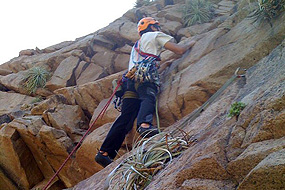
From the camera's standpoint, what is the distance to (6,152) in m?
6.95

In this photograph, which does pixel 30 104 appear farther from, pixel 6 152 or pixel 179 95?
pixel 179 95

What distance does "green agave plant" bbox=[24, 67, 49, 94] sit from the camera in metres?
9.28

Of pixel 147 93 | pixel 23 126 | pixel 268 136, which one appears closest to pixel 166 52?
pixel 147 93

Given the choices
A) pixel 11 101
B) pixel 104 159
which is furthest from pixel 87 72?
pixel 104 159

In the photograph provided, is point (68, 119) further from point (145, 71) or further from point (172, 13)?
point (172, 13)

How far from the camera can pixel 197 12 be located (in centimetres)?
908

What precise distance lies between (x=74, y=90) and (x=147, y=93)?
9.98 ft

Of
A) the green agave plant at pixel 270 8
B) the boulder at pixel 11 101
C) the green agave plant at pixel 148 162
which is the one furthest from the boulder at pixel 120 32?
the green agave plant at pixel 148 162

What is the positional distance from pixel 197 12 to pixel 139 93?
4552mm

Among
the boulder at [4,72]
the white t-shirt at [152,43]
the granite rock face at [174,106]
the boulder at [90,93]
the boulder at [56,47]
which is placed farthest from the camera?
the boulder at [56,47]

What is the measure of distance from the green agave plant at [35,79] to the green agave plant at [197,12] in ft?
14.3

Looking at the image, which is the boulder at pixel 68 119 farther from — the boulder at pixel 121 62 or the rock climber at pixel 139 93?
the rock climber at pixel 139 93

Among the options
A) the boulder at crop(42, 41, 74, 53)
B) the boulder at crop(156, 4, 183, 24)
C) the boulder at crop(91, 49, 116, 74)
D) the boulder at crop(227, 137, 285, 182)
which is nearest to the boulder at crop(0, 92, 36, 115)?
the boulder at crop(91, 49, 116, 74)

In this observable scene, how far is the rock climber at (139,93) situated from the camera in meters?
5.09
